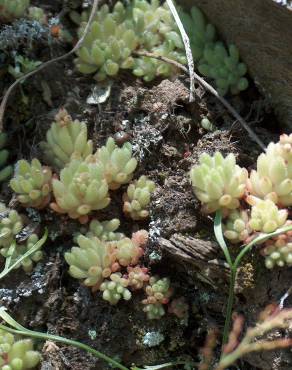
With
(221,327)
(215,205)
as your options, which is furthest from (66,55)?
(221,327)

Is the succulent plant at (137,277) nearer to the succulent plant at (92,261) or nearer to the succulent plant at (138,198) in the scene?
the succulent plant at (92,261)

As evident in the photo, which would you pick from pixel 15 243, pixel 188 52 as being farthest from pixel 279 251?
pixel 15 243

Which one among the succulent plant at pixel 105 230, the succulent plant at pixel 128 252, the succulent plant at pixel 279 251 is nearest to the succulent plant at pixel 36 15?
the succulent plant at pixel 105 230

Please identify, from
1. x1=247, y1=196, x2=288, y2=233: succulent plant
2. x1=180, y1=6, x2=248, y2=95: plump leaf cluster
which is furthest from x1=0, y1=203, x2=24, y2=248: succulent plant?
x1=180, y1=6, x2=248, y2=95: plump leaf cluster

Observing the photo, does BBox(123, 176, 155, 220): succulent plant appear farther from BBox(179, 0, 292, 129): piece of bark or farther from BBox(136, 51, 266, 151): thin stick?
BBox(179, 0, 292, 129): piece of bark

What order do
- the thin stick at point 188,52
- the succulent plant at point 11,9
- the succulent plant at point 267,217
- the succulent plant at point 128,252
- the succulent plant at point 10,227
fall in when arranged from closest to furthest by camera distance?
the succulent plant at point 267,217 → the succulent plant at point 128,252 → the succulent plant at point 10,227 → the thin stick at point 188,52 → the succulent plant at point 11,9

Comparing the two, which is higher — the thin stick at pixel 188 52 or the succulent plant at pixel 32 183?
the thin stick at pixel 188 52

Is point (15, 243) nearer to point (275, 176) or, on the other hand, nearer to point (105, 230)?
point (105, 230)
